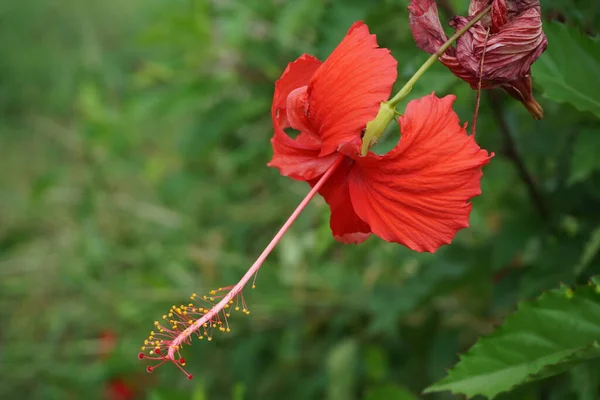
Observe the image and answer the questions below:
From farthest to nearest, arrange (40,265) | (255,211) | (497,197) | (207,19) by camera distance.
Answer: (40,265) < (255,211) < (207,19) < (497,197)

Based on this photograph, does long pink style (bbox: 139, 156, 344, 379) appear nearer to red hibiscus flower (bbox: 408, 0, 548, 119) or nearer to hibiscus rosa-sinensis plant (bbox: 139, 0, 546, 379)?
hibiscus rosa-sinensis plant (bbox: 139, 0, 546, 379)

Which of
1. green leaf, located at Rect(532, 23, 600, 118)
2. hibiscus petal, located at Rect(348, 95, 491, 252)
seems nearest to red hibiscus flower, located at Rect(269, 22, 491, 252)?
hibiscus petal, located at Rect(348, 95, 491, 252)

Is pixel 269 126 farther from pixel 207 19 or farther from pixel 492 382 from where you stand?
pixel 492 382

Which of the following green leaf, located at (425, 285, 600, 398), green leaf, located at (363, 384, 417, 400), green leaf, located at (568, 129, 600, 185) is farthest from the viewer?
green leaf, located at (363, 384, 417, 400)

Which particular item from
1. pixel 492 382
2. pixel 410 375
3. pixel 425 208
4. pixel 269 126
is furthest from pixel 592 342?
pixel 269 126

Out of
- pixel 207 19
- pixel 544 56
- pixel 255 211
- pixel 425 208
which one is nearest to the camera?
pixel 425 208

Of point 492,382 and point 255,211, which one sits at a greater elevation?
point 492,382

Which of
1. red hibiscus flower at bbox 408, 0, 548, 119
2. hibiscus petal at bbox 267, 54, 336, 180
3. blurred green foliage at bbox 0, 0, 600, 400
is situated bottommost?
blurred green foliage at bbox 0, 0, 600, 400
